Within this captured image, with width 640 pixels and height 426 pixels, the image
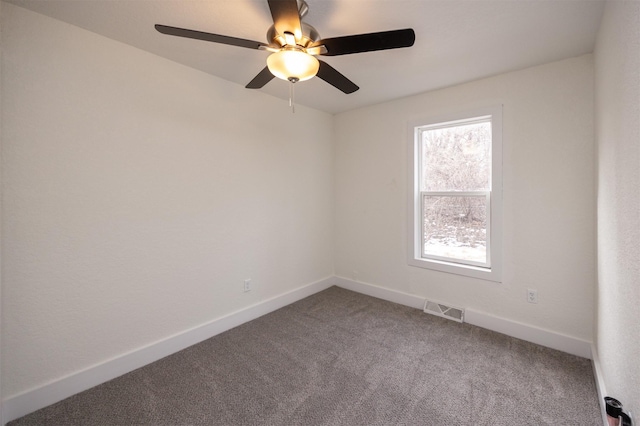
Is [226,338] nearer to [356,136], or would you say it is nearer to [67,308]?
[67,308]

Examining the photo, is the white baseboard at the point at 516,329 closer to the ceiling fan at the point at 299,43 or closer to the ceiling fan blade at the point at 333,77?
the ceiling fan blade at the point at 333,77

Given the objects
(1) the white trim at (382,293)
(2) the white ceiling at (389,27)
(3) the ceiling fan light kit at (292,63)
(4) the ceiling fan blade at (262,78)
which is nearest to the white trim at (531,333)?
(1) the white trim at (382,293)

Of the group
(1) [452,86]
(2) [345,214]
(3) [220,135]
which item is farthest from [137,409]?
(1) [452,86]

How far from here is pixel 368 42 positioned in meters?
1.45

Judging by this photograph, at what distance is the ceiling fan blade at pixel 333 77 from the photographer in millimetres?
1713

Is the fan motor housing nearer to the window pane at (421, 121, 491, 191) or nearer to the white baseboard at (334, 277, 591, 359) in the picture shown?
the window pane at (421, 121, 491, 191)

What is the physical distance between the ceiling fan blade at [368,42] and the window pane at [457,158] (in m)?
1.83

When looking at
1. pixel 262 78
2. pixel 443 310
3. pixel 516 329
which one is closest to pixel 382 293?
pixel 443 310

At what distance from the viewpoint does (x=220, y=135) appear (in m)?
2.69

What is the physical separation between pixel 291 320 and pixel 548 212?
2.59 meters

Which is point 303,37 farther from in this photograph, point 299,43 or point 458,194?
point 458,194

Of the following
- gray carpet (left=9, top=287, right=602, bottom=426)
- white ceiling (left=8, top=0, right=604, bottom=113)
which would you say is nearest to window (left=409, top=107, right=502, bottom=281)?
white ceiling (left=8, top=0, right=604, bottom=113)

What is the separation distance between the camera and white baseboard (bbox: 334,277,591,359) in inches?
90.3

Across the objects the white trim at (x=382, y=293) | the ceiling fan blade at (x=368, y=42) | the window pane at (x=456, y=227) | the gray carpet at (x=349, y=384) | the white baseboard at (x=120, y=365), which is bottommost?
the gray carpet at (x=349, y=384)
